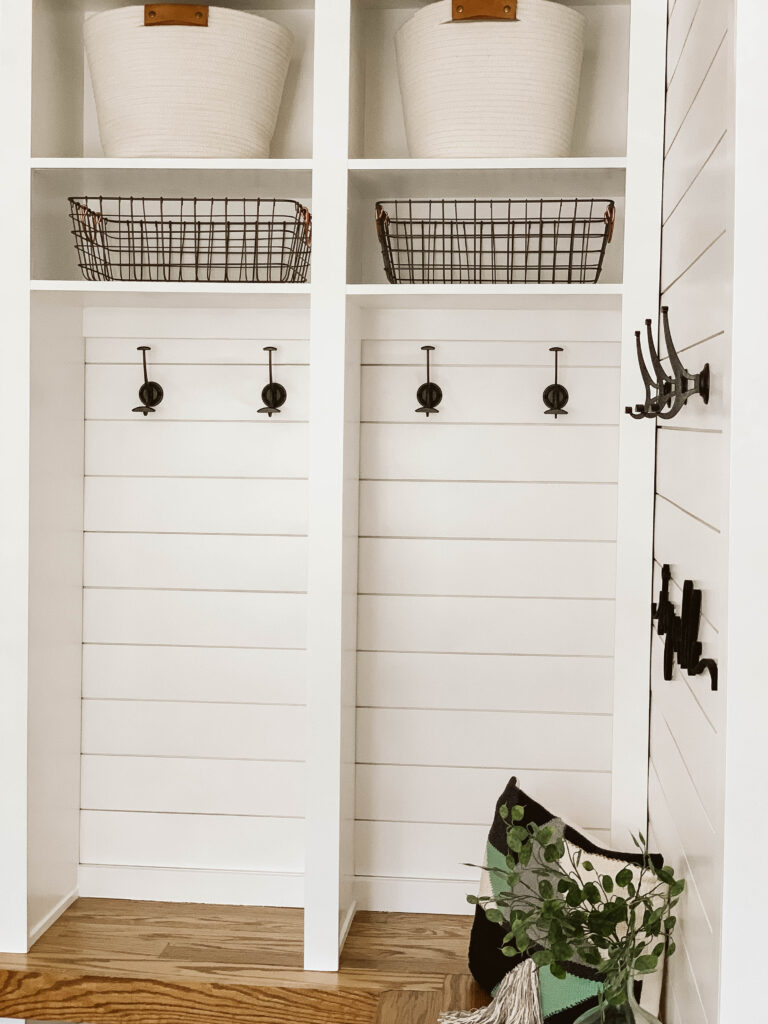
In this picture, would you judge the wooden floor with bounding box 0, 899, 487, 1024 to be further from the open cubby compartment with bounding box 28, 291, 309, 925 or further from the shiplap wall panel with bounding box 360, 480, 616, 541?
the shiplap wall panel with bounding box 360, 480, 616, 541

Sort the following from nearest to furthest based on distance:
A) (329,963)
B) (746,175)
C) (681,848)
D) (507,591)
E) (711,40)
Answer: (746,175)
(711,40)
(681,848)
(329,963)
(507,591)

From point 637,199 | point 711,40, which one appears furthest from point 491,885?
point 711,40

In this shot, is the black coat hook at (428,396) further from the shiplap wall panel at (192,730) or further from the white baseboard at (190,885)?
the white baseboard at (190,885)

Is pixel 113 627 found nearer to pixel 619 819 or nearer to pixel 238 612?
pixel 238 612

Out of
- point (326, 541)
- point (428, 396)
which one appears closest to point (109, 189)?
point (428, 396)

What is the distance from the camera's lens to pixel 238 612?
106 inches

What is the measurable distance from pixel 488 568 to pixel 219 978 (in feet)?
3.71

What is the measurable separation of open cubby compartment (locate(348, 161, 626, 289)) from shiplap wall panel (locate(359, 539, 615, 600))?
66 centimetres

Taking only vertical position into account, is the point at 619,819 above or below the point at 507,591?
below

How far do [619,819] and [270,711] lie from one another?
0.92 meters

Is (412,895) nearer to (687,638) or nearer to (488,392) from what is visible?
(488,392)

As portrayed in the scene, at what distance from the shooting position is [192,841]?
272cm

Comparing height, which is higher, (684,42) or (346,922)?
(684,42)

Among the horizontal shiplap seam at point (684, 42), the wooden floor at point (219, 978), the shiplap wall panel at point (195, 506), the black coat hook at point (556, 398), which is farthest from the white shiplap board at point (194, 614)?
the horizontal shiplap seam at point (684, 42)
